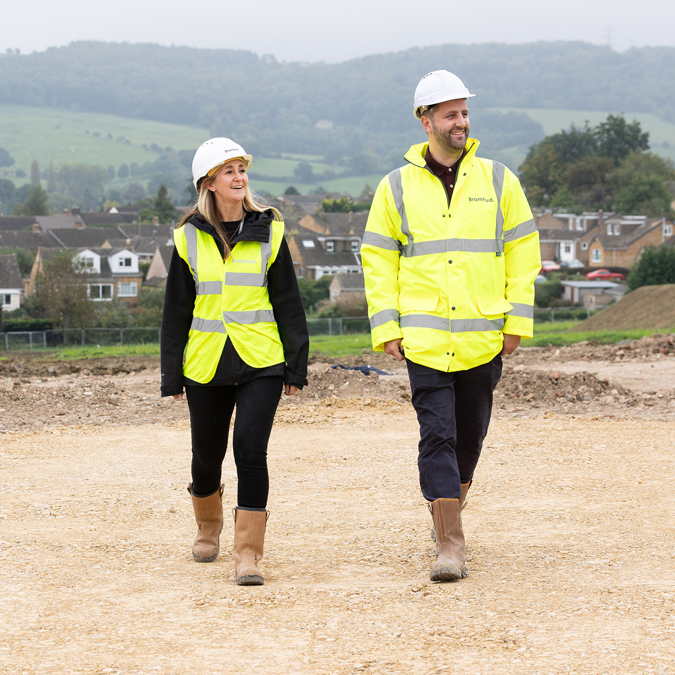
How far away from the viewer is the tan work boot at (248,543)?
4.77 m

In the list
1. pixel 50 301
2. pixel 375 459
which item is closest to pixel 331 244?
pixel 50 301

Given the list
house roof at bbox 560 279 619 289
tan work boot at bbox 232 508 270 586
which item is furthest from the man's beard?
house roof at bbox 560 279 619 289

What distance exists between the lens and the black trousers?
16.0 ft

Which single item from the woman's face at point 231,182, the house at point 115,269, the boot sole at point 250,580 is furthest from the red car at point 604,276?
A: the boot sole at point 250,580

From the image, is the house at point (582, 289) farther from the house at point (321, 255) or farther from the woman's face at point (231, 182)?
the woman's face at point (231, 182)

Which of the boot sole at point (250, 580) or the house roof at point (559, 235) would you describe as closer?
the boot sole at point (250, 580)

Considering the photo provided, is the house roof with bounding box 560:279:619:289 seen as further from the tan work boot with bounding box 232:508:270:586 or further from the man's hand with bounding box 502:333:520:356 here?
the tan work boot with bounding box 232:508:270:586

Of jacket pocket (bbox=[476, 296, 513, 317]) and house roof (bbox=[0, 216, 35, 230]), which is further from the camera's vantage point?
house roof (bbox=[0, 216, 35, 230])

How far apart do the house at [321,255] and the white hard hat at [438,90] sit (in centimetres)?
7696

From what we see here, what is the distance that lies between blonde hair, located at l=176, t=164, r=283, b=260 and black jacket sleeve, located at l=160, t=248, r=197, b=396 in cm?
25

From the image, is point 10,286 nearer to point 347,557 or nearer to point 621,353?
point 621,353

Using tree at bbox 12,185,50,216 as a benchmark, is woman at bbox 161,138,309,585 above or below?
below

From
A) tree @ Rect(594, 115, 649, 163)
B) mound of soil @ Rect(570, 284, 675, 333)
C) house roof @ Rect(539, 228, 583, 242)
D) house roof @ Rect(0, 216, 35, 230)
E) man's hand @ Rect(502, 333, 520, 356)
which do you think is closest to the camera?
man's hand @ Rect(502, 333, 520, 356)

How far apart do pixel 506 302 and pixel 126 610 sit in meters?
2.56
